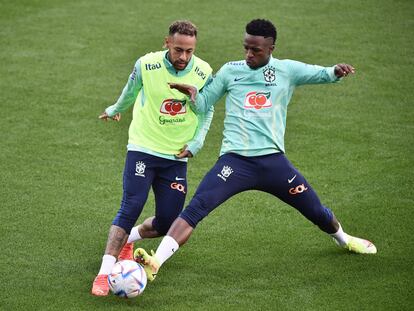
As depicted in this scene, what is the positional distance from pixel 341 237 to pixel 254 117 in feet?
6.26

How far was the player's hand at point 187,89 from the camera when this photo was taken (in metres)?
9.09

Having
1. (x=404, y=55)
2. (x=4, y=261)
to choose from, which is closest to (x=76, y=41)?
(x=404, y=55)

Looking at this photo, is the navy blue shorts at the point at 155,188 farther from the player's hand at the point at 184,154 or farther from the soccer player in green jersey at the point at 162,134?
the player's hand at the point at 184,154

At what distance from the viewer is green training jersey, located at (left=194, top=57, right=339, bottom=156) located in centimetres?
927

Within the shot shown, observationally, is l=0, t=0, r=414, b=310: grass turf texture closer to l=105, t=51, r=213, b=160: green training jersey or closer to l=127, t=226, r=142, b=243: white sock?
l=127, t=226, r=142, b=243: white sock

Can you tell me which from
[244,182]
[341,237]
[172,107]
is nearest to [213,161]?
[341,237]

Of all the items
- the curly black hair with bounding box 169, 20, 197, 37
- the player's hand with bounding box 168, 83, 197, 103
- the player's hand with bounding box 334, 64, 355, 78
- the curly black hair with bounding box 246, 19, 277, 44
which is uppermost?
the curly black hair with bounding box 246, 19, 277, 44

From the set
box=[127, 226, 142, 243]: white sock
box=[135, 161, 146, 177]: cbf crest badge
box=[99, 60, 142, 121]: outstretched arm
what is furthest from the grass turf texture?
box=[99, 60, 142, 121]: outstretched arm

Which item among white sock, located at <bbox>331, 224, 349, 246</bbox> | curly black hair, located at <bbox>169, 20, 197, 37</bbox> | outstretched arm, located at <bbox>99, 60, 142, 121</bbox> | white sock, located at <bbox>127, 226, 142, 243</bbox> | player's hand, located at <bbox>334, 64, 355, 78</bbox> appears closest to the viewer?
player's hand, located at <bbox>334, 64, 355, 78</bbox>

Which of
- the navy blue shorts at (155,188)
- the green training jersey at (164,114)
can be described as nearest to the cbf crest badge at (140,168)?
the navy blue shorts at (155,188)

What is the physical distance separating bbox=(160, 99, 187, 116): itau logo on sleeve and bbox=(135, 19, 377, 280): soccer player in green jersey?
→ 276 millimetres

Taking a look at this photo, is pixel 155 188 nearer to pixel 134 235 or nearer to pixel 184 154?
pixel 184 154

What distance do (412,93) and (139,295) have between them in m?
8.13

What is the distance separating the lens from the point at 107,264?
923 centimetres
